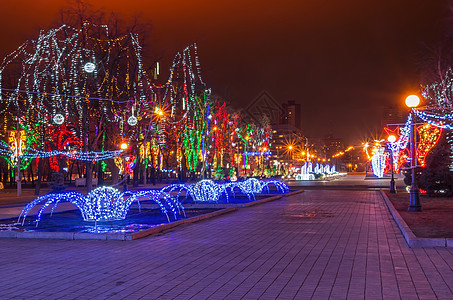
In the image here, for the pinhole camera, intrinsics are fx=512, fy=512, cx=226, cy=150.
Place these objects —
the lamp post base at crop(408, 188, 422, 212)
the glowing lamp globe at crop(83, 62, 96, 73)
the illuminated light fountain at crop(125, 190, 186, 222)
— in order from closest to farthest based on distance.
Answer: the illuminated light fountain at crop(125, 190, 186, 222) → the lamp post base at crop(408, 188, 422, 212) → the glowing lamp globe at crop(83, 62, 96, 73)

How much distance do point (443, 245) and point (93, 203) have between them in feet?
37.4

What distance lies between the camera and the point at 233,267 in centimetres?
885

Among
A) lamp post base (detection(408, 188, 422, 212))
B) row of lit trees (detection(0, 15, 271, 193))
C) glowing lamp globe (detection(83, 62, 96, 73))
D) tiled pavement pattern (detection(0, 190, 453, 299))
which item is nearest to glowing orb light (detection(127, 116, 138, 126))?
row of lit trees (detection(0, 15, 271, 193))

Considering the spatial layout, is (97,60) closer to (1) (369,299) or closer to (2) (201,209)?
(2) (201,209)

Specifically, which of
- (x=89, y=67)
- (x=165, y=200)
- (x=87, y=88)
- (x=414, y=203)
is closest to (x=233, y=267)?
(x=414, y=203)

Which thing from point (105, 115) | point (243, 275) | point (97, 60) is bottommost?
point (243, 275)

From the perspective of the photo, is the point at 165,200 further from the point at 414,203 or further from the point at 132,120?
the point at 132,120

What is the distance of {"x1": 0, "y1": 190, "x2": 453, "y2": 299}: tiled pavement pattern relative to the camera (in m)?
7.09

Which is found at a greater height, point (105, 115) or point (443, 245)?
point (105, 115)

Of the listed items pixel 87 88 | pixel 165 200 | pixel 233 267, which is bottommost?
pixel 233 267

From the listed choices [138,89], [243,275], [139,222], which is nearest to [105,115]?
[138,89]

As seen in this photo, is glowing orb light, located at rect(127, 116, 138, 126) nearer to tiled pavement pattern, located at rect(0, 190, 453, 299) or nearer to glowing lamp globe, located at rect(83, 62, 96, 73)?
glowing lamp globe, located at rect(83, 62, 96, 73)

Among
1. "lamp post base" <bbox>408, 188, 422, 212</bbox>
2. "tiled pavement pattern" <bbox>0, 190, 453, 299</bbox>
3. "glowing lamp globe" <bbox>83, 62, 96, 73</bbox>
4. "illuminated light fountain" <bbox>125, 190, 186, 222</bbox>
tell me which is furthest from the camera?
"glowing lamp globe" <bbox>83, 62, 96, 73</bbox>

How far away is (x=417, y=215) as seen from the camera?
55.7 feet
